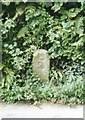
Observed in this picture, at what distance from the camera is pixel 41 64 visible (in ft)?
19.5

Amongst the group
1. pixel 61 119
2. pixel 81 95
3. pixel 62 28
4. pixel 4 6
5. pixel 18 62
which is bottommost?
pixel 61 119

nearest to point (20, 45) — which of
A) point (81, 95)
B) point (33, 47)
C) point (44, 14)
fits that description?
point (33, 47)

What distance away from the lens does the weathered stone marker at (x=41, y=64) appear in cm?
594

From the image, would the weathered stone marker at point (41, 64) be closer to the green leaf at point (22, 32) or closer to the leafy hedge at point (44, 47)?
Result: the leafy hedge at point (44, 47)

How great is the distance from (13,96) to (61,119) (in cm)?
91

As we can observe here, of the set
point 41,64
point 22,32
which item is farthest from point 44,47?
Answer: point 22,32

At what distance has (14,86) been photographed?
580 centimetres

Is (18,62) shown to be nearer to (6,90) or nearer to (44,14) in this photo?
(6,90)

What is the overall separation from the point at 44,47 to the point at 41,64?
1.28 ft

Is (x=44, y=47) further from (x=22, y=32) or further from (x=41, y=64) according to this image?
(x=22, y=32)

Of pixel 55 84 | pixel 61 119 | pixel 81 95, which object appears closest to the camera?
pixel 61 119

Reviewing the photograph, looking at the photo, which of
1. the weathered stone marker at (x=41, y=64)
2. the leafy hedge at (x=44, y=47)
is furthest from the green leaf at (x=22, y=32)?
the weathered stone marker at (x=41, y=64)

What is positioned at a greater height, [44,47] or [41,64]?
[44,47]

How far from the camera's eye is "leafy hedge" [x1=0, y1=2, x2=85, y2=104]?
573 cm
